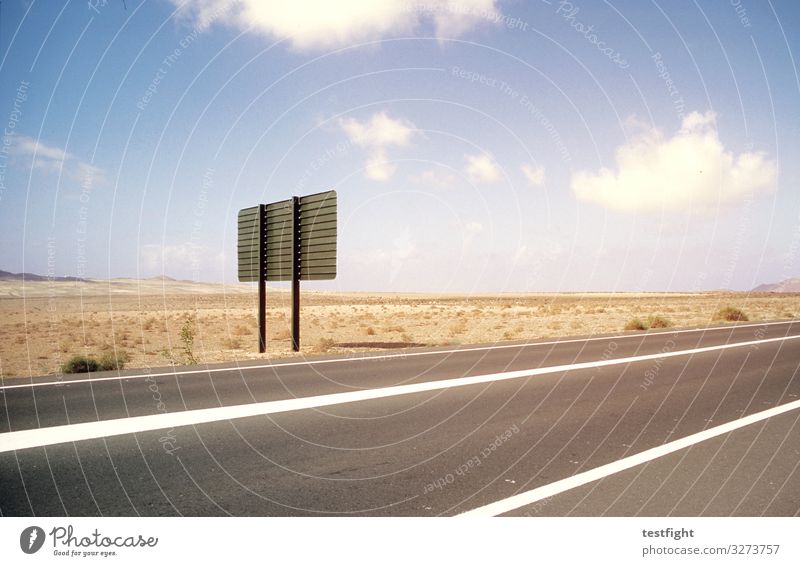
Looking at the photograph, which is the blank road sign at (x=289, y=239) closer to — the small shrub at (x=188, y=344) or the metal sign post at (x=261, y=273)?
the metal sign post at (x=261, y=273)

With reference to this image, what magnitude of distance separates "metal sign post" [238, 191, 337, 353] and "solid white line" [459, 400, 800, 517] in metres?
11.4

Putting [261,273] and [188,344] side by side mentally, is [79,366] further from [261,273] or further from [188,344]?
[261,273]

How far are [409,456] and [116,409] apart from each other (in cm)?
403

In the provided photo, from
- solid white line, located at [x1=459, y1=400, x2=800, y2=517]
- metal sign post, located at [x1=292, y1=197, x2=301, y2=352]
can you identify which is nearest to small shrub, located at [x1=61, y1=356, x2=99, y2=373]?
metal sign post, located at [x1=292, y1=197, x2=301, y2=352]

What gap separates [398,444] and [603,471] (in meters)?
1.92

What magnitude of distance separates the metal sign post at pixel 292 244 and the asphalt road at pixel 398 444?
21.6ft

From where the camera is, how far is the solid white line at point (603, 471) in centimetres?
362

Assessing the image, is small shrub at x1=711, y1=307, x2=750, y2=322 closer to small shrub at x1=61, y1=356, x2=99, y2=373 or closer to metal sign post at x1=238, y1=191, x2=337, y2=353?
metal sign post at x1=238, y1=191, x2=337, y2=353

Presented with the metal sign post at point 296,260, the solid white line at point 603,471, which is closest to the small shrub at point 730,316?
the metal sign post at point 296,260

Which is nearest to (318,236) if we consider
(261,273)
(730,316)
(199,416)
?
(261,273)

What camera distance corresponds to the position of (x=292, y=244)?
1661 cm
